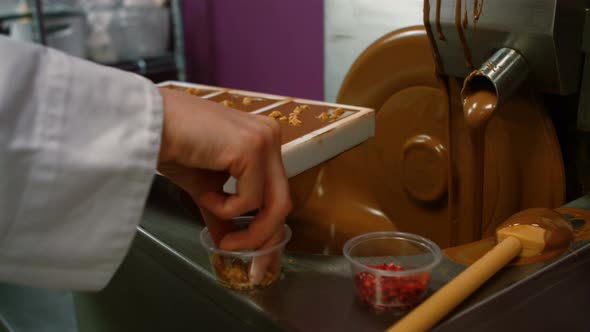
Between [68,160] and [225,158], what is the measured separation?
160 mm

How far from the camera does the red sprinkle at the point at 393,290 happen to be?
0.67m

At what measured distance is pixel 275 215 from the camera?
2.15 feet

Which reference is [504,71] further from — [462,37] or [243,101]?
[243,101]

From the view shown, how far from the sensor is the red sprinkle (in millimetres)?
671

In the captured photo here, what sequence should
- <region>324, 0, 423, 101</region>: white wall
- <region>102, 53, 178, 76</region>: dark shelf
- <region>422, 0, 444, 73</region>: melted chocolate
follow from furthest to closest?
<region>102, 53, 178, 76</region>: dark shelf < <region>324, 0, 423, 101</region>: white wall < <region>422, 0, 444, 73</region>: melted chocolate

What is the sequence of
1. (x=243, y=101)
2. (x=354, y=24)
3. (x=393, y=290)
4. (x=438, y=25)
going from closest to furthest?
(x=393, y=290), (x=438, y=25), (x=243, y=101), (x=354, y=24)

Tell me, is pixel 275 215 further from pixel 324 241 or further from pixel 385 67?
pixel 385 67

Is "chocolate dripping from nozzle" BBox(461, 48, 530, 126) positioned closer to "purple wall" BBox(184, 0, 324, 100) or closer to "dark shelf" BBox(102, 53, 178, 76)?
"purple wall" BBox(184, 0, 324, 100)

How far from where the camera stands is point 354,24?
1.48 metres

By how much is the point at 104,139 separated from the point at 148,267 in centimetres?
39

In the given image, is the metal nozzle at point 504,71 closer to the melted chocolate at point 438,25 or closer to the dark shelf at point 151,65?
the melted chocolate at point 438,25

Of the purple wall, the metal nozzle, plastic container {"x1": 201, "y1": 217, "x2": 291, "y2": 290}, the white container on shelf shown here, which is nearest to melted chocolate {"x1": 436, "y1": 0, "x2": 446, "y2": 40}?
the metal nozzle

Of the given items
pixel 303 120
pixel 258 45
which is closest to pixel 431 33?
pixel 303 120

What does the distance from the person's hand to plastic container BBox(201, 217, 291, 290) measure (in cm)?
3
